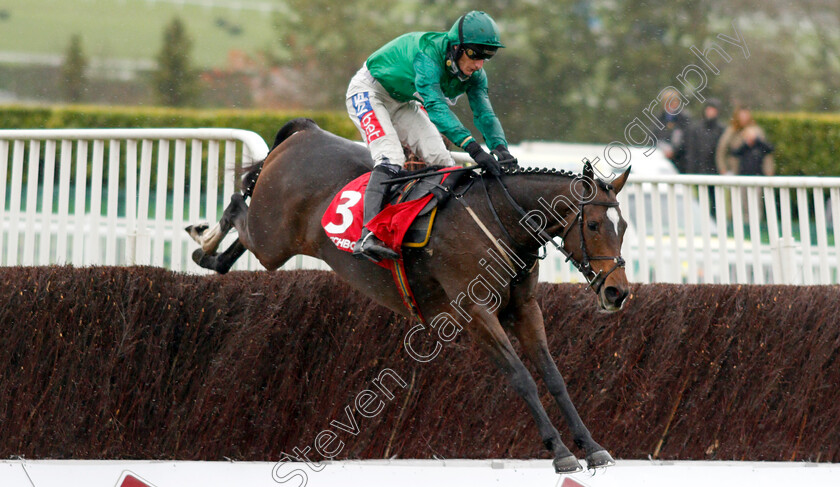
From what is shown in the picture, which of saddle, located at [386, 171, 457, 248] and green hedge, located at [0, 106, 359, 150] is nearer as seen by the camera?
saddle, located at [386, 171, 457, 248]

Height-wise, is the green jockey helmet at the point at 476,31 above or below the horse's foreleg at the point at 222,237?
above

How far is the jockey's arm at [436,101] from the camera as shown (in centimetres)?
470

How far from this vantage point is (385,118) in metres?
5.33

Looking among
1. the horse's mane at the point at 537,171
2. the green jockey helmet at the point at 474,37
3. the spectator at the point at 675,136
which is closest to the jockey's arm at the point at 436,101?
the green jockey helmet at the point at 474,37

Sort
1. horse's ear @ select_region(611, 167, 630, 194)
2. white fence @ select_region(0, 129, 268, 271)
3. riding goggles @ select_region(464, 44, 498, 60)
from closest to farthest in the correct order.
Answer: horse's ear @ select_region(611, 167, 630, 194) → riding goggles @ select_region(464, 44, 498, 60) → white fence @ select_region(0, 129, 268, 271)

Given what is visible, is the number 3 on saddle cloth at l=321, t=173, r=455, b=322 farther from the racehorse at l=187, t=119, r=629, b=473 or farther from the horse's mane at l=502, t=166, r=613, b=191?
the horse's mane at l=502, t=166, r=613, b=191

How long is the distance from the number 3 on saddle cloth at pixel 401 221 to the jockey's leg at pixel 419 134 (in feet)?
1.49

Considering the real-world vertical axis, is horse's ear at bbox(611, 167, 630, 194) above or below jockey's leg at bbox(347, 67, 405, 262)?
above

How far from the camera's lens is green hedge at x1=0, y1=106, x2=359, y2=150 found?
18292 mm

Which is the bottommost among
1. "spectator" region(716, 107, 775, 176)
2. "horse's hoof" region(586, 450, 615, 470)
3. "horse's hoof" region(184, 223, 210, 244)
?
"spectator" region(716, 107, 775, 176)

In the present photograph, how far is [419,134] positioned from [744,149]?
743cm

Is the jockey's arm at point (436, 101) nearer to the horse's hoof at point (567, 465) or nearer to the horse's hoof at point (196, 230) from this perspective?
the horse's hoof at point (567, 465)

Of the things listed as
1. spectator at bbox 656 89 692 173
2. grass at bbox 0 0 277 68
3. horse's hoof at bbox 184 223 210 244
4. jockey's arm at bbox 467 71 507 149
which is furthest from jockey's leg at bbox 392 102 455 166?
grass at bbox 0 0 277 68

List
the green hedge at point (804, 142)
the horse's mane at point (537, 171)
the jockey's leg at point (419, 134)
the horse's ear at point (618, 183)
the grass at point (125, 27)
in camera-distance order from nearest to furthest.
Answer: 1. the horse's ear at point (618, 183)
2. the horse's mane at point (537, 171)
3. the jockey's leg at point (419, 134)
4. the green hedge at point (804, 142)
5. the grass at point (125, 27)
